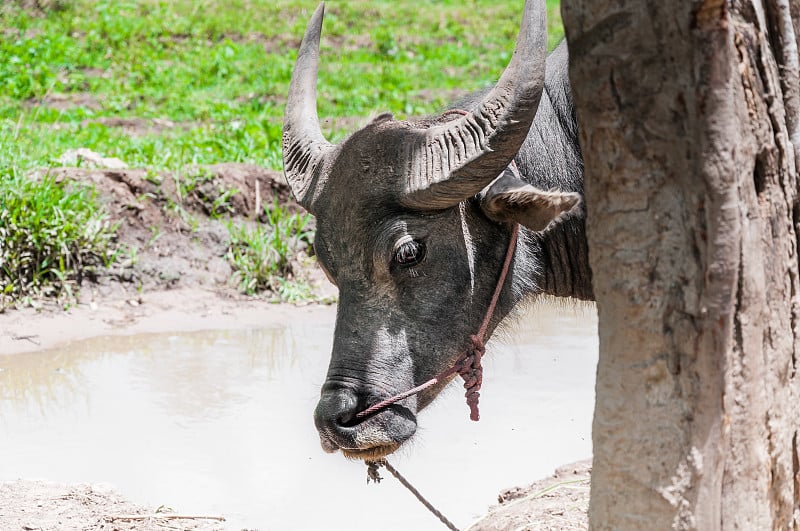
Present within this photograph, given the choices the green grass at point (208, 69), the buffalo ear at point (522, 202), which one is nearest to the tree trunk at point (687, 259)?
the buffalo ear at point (522, 202)

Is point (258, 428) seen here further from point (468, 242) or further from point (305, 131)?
point (468, 242)

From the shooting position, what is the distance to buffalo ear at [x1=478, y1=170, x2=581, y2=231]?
313cm

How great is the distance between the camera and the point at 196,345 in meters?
6.91

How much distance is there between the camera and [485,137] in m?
3.29

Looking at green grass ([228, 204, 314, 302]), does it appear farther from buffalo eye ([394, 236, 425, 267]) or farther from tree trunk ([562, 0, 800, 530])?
tree trunk ([562, 0, 800, 530])

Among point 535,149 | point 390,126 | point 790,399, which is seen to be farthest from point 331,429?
point 790,399

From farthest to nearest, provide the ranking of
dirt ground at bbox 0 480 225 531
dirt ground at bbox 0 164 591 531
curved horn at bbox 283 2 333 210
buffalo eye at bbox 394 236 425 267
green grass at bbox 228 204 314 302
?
green grass at bbox 228 204 314 302 → dirt ground at bbox 0 164 591 531 → dirt ground at bbox 0 480 225 531 → curved horn at bbox 283 2 333 210 → buffalo eye at bbox 394 236 425 267

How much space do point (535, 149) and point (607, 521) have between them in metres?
1.86

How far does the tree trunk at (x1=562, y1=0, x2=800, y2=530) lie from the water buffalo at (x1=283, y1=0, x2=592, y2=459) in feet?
3.24

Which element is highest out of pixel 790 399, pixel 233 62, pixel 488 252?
pixel 233 62

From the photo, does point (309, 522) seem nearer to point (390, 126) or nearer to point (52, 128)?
point (390, 126)

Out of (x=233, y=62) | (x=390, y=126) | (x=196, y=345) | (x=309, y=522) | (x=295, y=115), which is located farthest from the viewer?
(x=233, y=62)

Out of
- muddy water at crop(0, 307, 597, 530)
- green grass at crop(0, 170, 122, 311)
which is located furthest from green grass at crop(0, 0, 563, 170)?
muddy water at crop(0, 307, 597, 530)

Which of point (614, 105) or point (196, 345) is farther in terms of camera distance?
point (196, 345)
